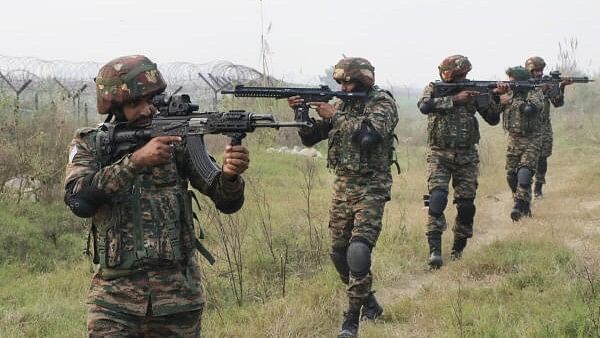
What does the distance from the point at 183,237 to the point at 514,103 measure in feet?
18.5

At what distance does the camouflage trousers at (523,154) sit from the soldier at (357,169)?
3490 mm

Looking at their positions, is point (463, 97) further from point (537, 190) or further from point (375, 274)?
point (537, 190)

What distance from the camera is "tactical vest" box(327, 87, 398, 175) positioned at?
3979mm

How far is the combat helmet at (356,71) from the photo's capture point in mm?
4070

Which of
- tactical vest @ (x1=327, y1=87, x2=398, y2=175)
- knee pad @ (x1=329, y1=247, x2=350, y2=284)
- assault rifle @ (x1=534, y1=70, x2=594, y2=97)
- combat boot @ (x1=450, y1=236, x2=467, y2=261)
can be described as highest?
assault rifle @ (x1=534, y1=70, x2=594, y2=97)

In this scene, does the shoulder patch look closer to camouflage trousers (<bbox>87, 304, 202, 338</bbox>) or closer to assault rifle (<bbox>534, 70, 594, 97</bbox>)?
camouflage trousers (<bbox>87, 304, 202, 338</bbox>)

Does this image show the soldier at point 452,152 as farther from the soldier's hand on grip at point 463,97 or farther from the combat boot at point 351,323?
the combat boot at point 351,323

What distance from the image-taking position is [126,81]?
2.42 m

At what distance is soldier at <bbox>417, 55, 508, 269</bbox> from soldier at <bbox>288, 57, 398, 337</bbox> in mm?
1426

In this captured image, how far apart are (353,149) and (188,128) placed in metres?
1.80

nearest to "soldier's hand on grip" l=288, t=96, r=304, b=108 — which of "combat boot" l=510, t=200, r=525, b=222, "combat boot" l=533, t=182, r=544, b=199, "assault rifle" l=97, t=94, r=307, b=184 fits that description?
"assault rifle" l=97, t=94, r=307, b=184

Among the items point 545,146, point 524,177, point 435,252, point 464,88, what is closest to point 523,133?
point 524,177

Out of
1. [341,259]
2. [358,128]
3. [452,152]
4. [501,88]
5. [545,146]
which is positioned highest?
[501,88]

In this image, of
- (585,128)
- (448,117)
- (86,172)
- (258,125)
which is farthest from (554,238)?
(585,128)
